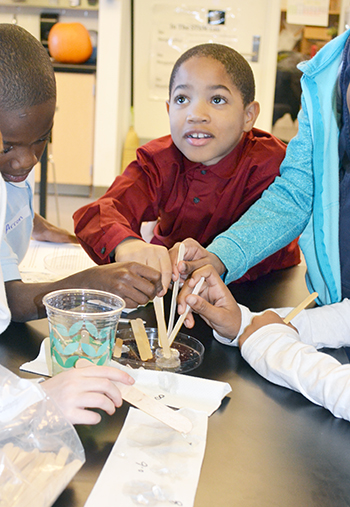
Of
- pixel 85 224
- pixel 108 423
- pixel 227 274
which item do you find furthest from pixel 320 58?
pixel 108 423

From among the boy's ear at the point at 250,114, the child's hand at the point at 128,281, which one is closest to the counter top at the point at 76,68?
the boy's ear at the point at 250,114

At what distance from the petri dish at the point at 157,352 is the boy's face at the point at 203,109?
2.01ft

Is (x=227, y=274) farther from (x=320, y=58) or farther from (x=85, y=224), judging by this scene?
(x=320, y=58)

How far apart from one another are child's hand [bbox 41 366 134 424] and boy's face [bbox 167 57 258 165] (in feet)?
2.82

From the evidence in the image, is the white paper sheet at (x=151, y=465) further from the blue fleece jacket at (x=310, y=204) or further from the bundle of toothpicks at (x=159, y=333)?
the blue fleece jacket at (x=310, y=204)

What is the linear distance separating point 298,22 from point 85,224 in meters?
4.27

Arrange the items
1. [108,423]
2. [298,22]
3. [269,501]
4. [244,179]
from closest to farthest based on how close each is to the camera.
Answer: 1. [269,501]
2. [108,423]
3. [244,179]
4. [298,22]

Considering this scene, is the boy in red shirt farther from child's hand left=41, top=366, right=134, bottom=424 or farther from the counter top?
the counter top

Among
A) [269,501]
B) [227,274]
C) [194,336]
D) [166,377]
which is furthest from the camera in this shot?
[227,274]

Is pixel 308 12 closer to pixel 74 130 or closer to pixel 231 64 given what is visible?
pixel 74 130

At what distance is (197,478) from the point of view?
50 cm

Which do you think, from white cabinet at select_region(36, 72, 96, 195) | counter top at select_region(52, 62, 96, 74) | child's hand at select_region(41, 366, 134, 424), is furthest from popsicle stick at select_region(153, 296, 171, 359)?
counter top at select_region(52, 62, 96, 74)

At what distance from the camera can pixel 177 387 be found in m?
0.69

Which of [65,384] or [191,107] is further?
[191,107]
